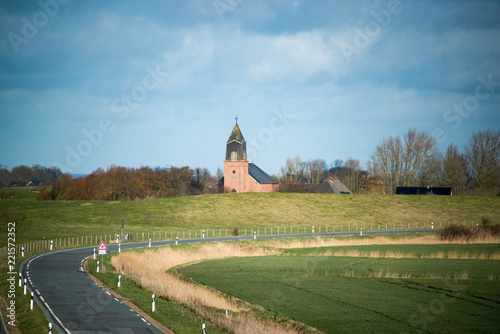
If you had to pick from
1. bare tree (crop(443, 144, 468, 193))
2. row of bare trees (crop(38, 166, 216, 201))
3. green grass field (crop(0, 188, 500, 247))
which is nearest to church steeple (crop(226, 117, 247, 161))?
green grass field (crop(0, 188, 500, 247))

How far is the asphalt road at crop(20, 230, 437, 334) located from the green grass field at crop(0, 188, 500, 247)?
83.6ft

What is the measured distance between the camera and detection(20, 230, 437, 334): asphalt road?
19812 millimetres

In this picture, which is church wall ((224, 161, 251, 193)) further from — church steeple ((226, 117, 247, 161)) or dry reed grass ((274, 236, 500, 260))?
dry reed grass ((274, 236, 500, 260))

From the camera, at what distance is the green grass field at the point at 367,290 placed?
21.1 metres

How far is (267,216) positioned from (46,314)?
63275mm

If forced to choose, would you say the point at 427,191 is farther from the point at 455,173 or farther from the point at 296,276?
the point at 296,276

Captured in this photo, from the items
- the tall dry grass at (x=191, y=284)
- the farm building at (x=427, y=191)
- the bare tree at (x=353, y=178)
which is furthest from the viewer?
the bare tree at (x=353, y=178)

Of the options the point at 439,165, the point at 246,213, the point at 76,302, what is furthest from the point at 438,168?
the point at 76,302

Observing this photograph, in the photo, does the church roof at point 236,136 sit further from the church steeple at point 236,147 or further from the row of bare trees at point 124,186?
the row of bare trees at point 124,186

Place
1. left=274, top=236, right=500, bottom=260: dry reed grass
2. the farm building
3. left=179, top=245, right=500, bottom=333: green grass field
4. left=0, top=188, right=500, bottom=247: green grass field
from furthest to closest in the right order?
the farm building < left=0, top=188, right=500, bottom=247: green grass field < left=274, top=236, right=500, bottom=260: dry reed grass < left=179, top=245, right=500, bottom=333: green grass field

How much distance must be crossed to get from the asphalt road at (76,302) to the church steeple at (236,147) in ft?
246

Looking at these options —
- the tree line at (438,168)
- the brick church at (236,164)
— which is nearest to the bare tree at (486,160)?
the tree line at (438,168)

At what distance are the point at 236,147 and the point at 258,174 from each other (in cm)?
1315

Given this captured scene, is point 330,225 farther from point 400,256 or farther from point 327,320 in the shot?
point 327,320
